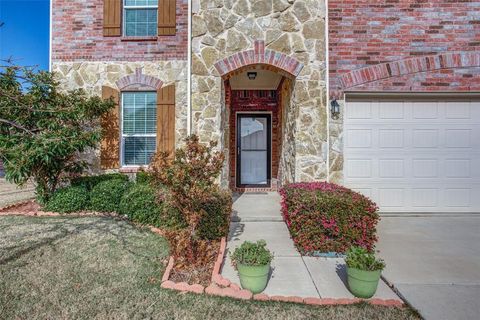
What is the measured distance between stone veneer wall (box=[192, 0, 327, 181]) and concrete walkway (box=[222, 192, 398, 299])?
1240 mm

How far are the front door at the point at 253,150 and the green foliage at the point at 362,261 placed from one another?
531cm

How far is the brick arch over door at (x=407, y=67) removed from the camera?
5527 millimetres

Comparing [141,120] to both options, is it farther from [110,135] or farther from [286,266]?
[286,266]

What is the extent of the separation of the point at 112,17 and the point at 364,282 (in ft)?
23.3

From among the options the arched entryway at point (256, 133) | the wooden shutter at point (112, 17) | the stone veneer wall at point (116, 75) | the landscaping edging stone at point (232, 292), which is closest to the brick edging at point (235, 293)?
the landscaping edging stone at point (232, 292)

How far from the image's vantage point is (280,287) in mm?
2965

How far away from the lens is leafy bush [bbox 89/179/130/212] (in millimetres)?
5395

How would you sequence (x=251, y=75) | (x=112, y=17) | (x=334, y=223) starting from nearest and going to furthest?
(x=334, y=223), (x=112, y=17), (x=251, y=75)

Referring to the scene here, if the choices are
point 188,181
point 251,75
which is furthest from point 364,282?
point 251,75

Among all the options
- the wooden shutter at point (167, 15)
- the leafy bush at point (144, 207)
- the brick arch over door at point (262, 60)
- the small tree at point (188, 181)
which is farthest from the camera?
the wooden shutter at point (167, 15)

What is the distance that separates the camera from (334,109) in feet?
18.2

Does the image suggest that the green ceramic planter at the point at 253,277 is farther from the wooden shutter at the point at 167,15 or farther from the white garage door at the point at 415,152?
the wooden shutter at the point at 167,15

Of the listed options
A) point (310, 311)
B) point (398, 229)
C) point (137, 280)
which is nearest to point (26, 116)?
point (137, 280)

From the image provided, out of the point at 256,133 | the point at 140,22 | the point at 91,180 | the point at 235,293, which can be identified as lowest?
the point at 235,293
